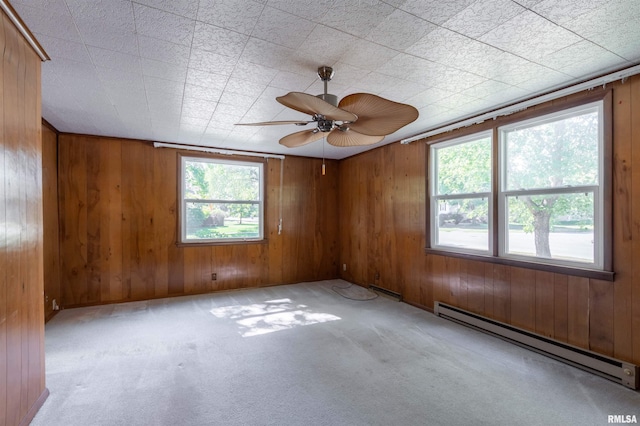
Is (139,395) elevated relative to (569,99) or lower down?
lower down

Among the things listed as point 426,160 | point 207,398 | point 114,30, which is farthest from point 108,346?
point 426,160

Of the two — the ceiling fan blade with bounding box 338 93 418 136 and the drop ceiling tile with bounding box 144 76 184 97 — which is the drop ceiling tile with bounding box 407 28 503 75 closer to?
the ceiling fan blade with bounding box 338 93 418 136

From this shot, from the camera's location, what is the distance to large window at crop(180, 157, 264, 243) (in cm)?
457

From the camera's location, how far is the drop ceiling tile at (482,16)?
59.8 inches

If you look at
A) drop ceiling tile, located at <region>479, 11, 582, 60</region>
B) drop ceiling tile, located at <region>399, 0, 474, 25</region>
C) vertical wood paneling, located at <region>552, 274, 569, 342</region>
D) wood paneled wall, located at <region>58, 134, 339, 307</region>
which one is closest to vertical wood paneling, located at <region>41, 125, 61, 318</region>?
wood paneled wall, located at <region>58, 134, 339, 307</region>

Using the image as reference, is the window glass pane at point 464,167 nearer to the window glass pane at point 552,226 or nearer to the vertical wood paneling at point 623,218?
the window glass pane at point 552,226

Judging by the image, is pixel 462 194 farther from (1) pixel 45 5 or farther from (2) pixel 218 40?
(1) pixel 45 5

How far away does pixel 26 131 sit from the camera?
181 centimetres

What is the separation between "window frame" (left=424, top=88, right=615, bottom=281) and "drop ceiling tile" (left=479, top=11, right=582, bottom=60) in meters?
0.81

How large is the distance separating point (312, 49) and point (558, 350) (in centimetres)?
312

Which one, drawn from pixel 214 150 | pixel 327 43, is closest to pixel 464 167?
pixel 327 43

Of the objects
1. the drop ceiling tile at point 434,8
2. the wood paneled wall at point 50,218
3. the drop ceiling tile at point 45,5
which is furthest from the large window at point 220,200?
the drop ceiling tile at point 434,8

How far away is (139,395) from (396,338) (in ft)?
7.36

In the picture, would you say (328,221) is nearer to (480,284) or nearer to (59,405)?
(480,284)
